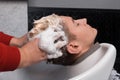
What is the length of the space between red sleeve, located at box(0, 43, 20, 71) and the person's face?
20 cm

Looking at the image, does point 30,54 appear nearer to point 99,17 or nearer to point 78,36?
point 78,36

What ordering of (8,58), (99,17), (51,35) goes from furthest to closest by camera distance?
(99,17)
(51,35)
(8,58)

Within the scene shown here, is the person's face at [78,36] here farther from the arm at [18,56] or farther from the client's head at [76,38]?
the arm at [18,56]

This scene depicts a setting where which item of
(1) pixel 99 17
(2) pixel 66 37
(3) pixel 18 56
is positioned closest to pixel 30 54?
(3) pixel 18 56

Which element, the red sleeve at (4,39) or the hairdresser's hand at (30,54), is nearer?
the hairdresser's hand at (30,54)

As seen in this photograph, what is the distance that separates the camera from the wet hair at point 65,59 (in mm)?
837

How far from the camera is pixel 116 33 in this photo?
1.48 meters

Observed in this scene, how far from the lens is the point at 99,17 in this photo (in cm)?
144

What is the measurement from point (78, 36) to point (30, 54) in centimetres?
19

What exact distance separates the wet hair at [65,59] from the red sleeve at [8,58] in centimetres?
18

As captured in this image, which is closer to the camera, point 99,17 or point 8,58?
point 8,58

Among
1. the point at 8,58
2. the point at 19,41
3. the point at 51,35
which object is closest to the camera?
the point at 8,58

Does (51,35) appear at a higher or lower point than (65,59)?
higher

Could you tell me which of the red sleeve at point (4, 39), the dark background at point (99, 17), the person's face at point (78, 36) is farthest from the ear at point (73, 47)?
the dark background at point (99, 17)
